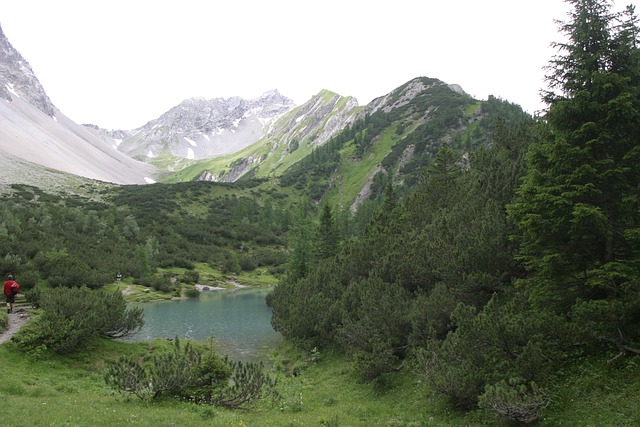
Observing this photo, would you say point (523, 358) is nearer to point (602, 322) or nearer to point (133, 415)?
point (602, 322)

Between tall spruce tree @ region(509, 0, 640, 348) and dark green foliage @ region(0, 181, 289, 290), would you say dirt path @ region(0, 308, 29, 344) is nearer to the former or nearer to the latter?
dark green foliage @ region(0, 181, 289, 290)

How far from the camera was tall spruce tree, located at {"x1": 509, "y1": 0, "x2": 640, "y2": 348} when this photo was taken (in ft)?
51.6

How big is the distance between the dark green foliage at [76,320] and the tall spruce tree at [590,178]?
26.4m

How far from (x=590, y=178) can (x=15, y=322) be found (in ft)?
116

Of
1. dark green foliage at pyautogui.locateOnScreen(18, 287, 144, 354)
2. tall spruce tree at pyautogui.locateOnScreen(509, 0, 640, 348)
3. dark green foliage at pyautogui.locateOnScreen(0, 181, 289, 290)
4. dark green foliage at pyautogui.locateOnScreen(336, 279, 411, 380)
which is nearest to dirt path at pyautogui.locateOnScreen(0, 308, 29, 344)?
dark green foliage at pyautogui.locateOnScreen(18, 287, 144, 354)

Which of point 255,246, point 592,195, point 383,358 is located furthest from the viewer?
point 255,246

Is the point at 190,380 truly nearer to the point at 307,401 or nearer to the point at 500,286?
the point at 307,401

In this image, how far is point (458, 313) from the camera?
18.5 meters

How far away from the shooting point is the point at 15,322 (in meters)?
28.8

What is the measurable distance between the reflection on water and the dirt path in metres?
10.7

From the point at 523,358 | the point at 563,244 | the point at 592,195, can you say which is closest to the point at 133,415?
the point at 523,358

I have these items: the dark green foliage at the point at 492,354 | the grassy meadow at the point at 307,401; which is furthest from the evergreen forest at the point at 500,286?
the grassy meadow at the point at 307,401

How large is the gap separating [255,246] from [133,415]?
11076cm

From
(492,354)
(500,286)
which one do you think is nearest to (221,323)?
(500,286)
